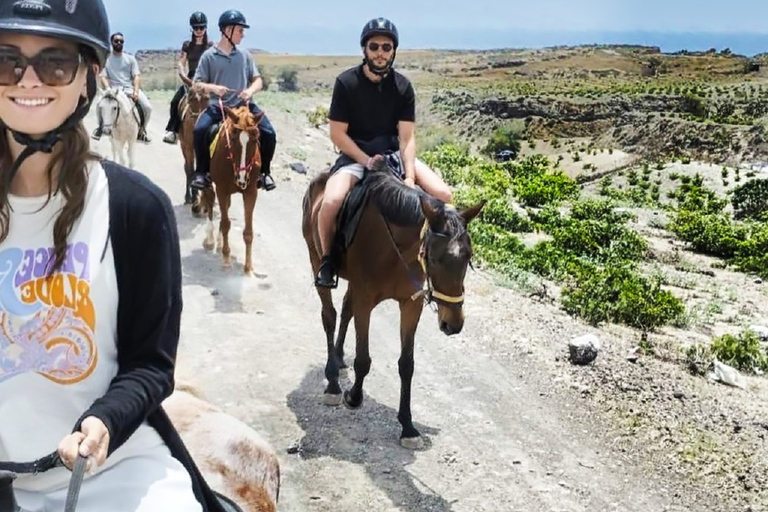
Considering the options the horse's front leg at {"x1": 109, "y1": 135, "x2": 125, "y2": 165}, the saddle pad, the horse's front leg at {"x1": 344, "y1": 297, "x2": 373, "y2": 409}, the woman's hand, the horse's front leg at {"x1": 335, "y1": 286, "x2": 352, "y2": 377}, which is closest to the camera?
the woman's hand

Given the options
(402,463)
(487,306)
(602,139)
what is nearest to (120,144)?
(487,306)

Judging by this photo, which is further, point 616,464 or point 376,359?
point 376,359

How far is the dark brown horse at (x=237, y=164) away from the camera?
379 inches

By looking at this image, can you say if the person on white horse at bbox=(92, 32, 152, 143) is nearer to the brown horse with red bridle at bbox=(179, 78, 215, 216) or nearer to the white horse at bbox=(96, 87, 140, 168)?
the white horse at bbox=(96, 87, 140, 168)

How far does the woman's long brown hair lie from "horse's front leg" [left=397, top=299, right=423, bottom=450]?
4.23 m

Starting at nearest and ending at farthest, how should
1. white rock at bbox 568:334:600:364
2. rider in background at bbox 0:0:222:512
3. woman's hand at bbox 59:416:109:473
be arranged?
woman's hand at bbox 59:416:109:473
rider in background at bbox 0:0:222:512
white rock at bbox 568:334:600:364

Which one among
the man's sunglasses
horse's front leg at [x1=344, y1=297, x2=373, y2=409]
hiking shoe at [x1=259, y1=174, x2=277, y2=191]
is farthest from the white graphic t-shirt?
hiking shoe at [x1=259, y1=174, x2=277, y2=191]

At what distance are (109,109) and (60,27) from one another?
38.4 feet

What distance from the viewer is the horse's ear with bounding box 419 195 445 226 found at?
529cm

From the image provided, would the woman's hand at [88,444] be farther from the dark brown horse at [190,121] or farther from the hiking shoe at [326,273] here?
the dark brown horse at [190,121]

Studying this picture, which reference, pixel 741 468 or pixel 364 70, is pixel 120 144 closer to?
pixel 364 70

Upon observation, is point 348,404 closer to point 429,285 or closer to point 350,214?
point 350,214

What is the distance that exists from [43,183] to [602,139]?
152ft

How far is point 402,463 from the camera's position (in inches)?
239
